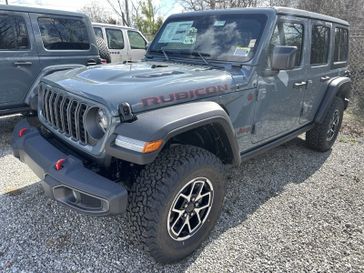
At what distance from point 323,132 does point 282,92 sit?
1558 millimetres

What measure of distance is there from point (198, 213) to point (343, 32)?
379 cm

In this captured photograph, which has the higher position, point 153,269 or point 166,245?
point 166,245

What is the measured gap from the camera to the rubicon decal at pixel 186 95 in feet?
6.87

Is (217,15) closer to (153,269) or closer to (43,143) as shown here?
(43,143)

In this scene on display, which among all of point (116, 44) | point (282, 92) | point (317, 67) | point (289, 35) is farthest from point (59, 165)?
point (116, 44)

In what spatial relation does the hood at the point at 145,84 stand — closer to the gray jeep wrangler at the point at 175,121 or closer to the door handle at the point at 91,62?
the gray jeep wrangler at the point at 175,121

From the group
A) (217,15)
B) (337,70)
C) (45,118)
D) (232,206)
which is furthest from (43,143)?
(337,70)

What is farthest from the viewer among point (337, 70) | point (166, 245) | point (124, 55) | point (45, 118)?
point (124, 55)

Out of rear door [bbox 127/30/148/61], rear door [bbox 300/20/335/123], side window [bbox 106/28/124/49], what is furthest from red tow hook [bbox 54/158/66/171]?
rear door [bbox 127/30/148/61]

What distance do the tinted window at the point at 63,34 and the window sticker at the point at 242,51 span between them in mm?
3529

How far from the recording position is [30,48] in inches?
190

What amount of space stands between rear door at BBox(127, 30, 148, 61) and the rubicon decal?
22.9 feet

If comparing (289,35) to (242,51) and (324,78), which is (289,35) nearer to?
(242,51)

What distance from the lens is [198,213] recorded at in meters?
2.45
